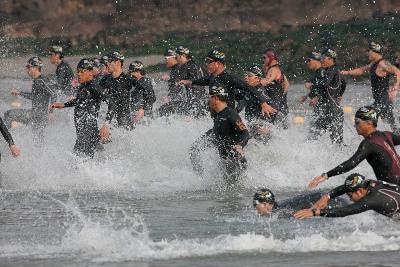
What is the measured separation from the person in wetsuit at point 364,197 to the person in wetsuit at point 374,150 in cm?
37

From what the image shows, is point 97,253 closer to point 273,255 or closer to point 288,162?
point 273,255

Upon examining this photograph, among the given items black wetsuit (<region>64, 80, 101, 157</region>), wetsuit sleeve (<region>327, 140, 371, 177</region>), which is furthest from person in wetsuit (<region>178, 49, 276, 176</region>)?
wetsuit sleeve (<region>327, 140, 371, 177</region>)

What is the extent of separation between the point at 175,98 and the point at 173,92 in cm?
13

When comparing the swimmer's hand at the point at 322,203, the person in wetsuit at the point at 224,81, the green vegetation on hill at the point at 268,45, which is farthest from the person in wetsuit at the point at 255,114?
the green vegetation on hill at the point at 268,45

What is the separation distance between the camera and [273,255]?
12.0 m

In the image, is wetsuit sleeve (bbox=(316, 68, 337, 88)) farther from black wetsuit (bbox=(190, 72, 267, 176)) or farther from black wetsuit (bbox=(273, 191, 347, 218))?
black wetsuit (bbox=(273, 191, 347, 218))

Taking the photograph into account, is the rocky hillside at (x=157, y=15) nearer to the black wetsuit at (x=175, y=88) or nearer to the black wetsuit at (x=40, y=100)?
the black wetsuit at (x=175, y=88)

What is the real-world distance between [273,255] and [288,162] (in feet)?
23.2

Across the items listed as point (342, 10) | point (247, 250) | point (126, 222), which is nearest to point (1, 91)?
point (342, 10)

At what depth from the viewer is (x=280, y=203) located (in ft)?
45.4

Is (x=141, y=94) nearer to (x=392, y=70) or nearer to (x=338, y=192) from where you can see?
(x=392, y=70)

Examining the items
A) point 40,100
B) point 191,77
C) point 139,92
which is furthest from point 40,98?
point 191,77

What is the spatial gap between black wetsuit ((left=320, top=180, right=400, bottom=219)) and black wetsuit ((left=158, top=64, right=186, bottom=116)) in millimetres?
9651

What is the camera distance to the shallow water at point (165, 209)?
1202cm
